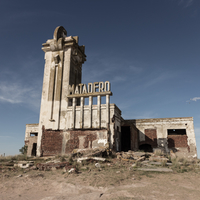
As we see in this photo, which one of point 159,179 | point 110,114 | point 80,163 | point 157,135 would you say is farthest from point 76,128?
point 157,135

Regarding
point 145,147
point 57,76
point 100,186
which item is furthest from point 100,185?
point 145,147

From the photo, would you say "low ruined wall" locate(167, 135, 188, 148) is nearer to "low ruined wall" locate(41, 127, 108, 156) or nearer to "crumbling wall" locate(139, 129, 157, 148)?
"crumbling wall" locate(139, 129, 157, 148)

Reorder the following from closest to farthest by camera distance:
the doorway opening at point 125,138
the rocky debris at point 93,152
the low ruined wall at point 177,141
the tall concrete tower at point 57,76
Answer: the rocky debris at point 93,152
the tall concrete tower at point 57,76
the doorway opening at point 125,138
the low ruined wall at point 177,141

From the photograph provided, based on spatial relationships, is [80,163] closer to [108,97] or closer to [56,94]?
[108,97]

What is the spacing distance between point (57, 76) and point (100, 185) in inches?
634

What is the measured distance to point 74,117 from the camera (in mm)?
19031

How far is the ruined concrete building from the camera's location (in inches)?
711

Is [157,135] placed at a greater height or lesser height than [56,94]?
lesser

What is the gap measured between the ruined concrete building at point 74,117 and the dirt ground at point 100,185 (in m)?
8.15

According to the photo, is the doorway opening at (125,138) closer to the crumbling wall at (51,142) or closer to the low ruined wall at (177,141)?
the low ruined wall at (177,141)

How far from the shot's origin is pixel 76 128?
18672 millimetres

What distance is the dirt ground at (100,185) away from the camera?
6.41 metres

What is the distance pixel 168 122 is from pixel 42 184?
2208 centimetres

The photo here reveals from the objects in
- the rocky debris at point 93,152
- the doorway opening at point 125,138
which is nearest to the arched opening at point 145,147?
the doorway opening at point 125,138
